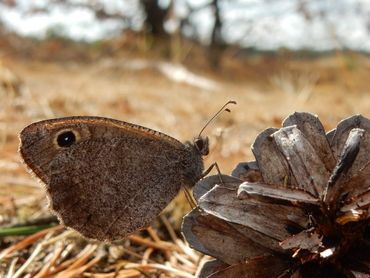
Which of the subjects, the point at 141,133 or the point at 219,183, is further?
the point at 141,133

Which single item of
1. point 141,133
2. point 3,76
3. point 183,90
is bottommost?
point 183,90

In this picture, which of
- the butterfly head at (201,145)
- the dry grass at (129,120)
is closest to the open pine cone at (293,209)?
the dry grass at (129,120)

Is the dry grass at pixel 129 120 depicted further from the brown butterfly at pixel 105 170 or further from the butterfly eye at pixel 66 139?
the butterfly eye at pixel 66 139

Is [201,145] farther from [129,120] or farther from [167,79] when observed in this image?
[167,79]

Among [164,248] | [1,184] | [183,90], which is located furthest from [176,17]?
[164,248]

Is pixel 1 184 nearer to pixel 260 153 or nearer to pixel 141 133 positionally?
pixel 141 133

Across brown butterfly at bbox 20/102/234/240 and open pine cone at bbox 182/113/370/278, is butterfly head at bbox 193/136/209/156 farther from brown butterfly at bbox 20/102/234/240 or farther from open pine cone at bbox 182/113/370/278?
open pine cone at bbox 182/113/370/278

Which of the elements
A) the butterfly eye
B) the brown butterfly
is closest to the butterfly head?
the brown butterfly
